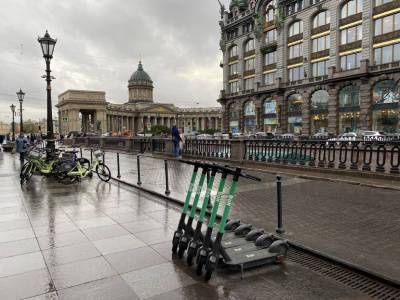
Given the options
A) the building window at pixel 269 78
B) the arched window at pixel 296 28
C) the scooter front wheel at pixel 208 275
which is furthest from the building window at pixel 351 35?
the scooter front wheel at pixel 208 275

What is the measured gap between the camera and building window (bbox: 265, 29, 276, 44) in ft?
196

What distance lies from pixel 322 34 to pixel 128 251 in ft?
173

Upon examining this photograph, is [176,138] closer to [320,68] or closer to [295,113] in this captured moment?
[320,68]

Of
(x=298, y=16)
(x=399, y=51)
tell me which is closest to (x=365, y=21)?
(x=399, y=51)

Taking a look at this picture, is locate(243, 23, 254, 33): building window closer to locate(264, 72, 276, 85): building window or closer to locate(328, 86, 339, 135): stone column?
locate(264, 72, 276, 85): building window

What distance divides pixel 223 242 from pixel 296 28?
5685cm

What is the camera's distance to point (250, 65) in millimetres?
65500

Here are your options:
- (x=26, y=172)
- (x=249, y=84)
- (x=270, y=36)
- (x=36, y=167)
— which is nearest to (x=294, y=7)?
(x=270, y=36)

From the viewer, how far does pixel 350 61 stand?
4641 centimetres

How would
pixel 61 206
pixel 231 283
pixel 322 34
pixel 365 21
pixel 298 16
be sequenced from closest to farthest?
pixel 231 283, pixel 61 206, pixel 365 21, pixel 322 34, pixel 298 16

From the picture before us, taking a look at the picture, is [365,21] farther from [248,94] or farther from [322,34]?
[248,94]

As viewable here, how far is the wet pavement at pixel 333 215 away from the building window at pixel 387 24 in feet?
128

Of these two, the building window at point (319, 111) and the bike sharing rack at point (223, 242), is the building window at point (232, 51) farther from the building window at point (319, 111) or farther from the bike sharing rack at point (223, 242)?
the bike sharing rack at point (223, 242)

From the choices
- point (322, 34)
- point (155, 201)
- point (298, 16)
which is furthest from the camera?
point (298, 16)
